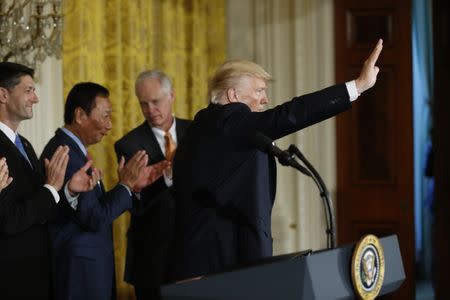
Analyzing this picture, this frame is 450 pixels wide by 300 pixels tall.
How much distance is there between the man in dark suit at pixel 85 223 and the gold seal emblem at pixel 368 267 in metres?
1.72

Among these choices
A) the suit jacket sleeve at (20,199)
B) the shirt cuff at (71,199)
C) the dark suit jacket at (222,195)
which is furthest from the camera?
the shirt cuff at (71,199)

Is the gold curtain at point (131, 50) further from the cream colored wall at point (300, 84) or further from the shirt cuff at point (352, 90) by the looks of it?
the shirt cuff at point (352, 90)

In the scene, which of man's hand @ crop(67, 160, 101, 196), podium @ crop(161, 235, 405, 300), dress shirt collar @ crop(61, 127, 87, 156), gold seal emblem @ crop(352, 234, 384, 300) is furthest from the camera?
dress shirt collar @ crop(61, 127, 87, 156)

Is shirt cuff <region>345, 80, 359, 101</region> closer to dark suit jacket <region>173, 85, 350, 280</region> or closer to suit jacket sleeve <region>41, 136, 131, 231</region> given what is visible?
dark suit jacket <region>173, 85, 350, 280</region>

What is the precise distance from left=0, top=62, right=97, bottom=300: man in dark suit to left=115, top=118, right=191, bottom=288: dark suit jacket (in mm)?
871

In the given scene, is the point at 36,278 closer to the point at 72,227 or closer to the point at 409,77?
the point at 72,227

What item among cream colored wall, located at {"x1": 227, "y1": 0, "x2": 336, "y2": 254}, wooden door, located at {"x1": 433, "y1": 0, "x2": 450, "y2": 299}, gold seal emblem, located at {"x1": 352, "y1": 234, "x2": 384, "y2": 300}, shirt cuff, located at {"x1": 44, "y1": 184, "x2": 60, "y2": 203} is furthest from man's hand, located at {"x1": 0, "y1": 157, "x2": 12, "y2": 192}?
wooden door, located at {"x1": 433, "y1": 0, "x2": 450, "y2": 299}

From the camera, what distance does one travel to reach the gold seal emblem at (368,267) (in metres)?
2.66

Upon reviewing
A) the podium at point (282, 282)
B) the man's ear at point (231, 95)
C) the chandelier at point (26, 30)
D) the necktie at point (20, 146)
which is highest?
the chandelier at point (26, 30)

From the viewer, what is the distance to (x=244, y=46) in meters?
7.09

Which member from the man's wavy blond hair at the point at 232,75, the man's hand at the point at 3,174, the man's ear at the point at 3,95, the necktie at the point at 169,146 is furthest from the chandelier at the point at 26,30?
the man's wavy blond hair at the point at 232,75

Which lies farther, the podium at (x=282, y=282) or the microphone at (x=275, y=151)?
the microphone at (x=275, y=151)

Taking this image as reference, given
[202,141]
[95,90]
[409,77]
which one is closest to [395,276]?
[202,141]

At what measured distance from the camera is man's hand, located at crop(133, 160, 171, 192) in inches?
176
